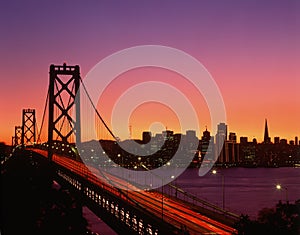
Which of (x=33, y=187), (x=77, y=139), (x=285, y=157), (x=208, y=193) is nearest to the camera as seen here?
(x=33, y=187)

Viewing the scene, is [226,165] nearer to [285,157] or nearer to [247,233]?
[285,157]

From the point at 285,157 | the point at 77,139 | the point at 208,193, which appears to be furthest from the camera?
the point at 285,157

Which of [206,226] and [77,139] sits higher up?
[77,139]

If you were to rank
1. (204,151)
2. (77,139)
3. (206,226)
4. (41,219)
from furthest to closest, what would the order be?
(204,151), (77,139), (206,226), (41,219)

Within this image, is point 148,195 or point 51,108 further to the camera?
point 51,108

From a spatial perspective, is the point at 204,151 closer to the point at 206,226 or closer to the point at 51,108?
the point at 51,108

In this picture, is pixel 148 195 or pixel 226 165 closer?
pixel 148 195

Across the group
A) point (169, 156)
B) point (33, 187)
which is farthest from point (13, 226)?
point (169, 156)

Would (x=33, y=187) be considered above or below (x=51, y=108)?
below

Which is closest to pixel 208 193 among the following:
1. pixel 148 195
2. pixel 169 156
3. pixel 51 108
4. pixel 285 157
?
pixel 51 108
